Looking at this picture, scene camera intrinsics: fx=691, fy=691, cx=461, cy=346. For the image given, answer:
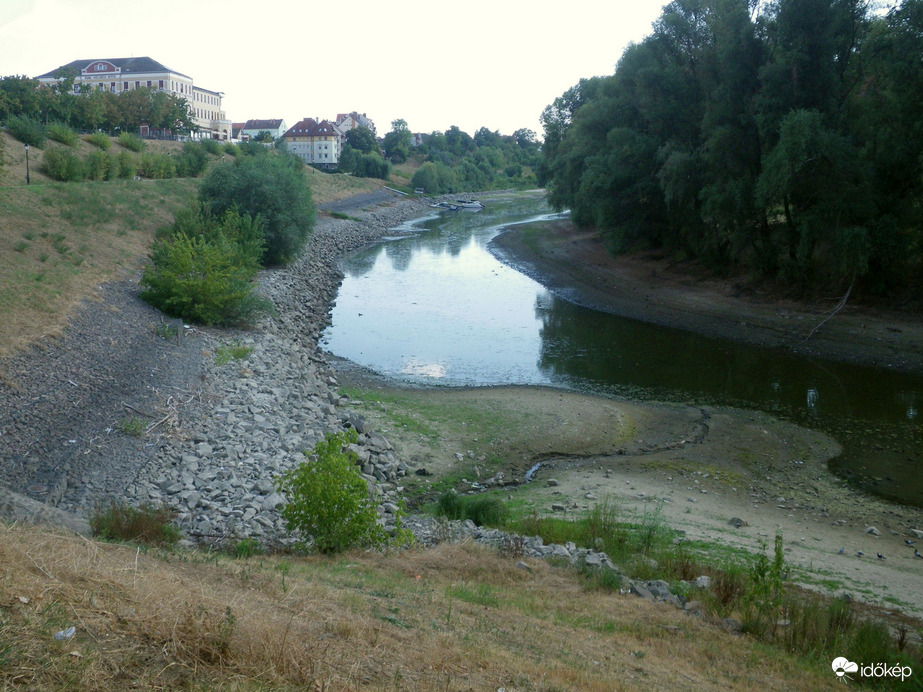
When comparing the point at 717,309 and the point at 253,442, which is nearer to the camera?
the point at 253,442

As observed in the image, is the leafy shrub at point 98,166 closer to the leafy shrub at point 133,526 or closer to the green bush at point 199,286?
the green bush at point 199,286

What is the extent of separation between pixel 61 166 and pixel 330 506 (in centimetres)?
3585

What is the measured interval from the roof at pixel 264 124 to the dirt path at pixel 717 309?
366ft

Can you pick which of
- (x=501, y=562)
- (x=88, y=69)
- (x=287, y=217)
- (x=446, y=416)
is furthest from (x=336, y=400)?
(x=88, y=69)

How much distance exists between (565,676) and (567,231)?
53554mm

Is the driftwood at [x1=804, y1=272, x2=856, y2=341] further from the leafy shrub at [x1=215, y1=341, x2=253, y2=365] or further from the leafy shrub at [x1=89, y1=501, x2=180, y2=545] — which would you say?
the leafy shrub at [x1=89, y1=501, x2=180, y2=545]

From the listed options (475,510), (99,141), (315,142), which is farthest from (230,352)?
(315,142)

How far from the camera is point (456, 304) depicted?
34.2 meters

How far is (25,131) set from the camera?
40.2 metres

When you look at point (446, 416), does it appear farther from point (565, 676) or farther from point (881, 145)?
point (881, 145)

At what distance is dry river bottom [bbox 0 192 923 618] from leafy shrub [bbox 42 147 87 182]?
758 inches

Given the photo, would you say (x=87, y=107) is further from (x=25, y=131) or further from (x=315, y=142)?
(x=315, y=142)

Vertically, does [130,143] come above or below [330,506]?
above

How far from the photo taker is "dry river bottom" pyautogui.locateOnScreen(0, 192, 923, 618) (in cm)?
1069
